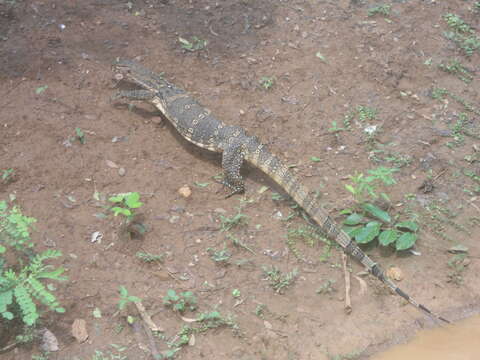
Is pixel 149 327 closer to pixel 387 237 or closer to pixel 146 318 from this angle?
pixel 146 318

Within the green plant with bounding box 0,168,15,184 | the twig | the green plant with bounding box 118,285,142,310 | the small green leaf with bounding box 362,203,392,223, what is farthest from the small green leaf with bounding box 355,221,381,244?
the green plant with bounding box 0,168,15,184

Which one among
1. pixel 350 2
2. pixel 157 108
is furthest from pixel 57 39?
pixel 350 2

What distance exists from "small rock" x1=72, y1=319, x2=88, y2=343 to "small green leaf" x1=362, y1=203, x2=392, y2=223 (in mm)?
3537

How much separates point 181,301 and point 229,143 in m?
2.25

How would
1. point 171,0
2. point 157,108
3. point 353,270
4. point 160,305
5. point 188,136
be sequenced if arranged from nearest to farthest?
point 160,305
point 353,270
point 188,136
point 157,108
point 171,0

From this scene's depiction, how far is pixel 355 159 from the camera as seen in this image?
6645 mm

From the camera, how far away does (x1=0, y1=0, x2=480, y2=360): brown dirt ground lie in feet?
16.7

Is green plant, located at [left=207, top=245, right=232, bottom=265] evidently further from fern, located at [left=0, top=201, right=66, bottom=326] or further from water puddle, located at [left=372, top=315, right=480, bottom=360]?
water puddle, located at [left=372, top=315, right=480, bottom=360]

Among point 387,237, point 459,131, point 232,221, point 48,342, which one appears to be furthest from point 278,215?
point 459,131

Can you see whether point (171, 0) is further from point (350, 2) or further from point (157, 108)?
point (350, 2)

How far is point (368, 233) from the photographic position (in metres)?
5.65

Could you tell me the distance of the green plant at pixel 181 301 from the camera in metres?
4.99

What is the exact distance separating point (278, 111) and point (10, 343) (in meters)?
4.66

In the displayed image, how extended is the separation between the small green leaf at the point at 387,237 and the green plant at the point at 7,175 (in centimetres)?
460
